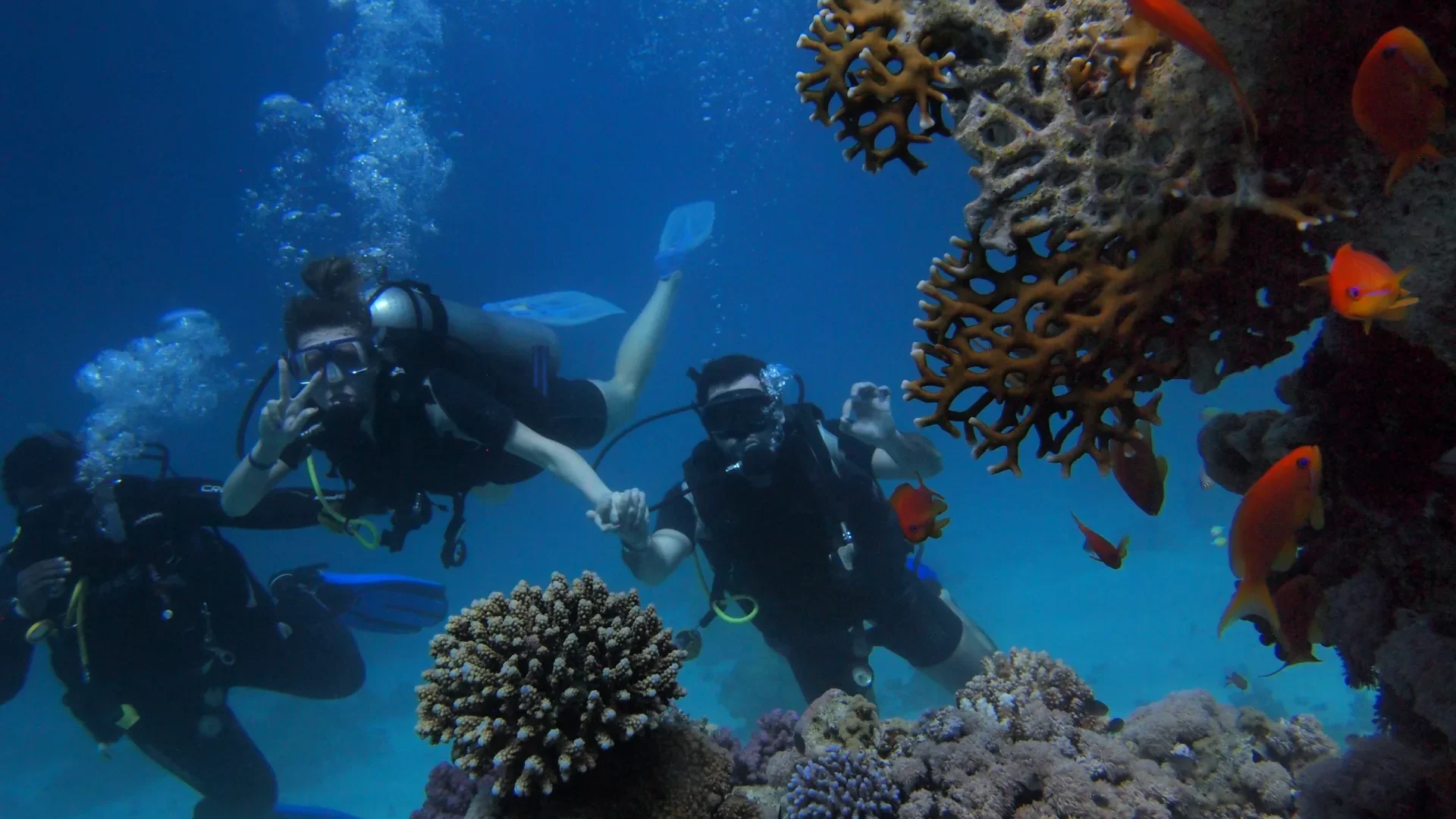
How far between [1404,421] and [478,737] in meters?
3.36

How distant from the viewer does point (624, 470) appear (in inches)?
2304

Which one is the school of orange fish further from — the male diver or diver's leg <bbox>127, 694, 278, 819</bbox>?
diver's leg <bbox>127, 694, 278, 819</bbox>

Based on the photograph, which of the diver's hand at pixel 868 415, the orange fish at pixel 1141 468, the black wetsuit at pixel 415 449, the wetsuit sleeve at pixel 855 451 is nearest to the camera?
the orange fish at pixel 1141 468

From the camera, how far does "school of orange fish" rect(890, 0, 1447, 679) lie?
163 cm

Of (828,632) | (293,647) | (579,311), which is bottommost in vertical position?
(828,632)

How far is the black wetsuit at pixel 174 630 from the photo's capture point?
7.15 metres

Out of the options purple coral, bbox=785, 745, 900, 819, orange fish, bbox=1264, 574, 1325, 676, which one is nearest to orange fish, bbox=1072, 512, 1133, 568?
orange fish, bbox=1264, 574, 1325, 676

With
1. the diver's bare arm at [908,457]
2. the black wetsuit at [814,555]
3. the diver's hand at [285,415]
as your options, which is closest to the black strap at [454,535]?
the diver's hand at [285,415]

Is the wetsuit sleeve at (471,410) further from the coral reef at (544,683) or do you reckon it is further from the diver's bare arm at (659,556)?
the coral reef at (544,683)

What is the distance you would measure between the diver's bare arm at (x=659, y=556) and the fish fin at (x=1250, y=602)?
14.9 ft

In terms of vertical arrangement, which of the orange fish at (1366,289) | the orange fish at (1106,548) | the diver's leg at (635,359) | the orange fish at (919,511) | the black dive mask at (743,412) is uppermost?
the diver's leg at (635,359)

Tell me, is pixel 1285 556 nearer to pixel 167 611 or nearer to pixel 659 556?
pixel 659 556

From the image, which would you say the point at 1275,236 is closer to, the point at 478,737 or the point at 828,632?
the point at 478,737

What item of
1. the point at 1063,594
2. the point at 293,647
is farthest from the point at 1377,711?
the point at 1063,594
